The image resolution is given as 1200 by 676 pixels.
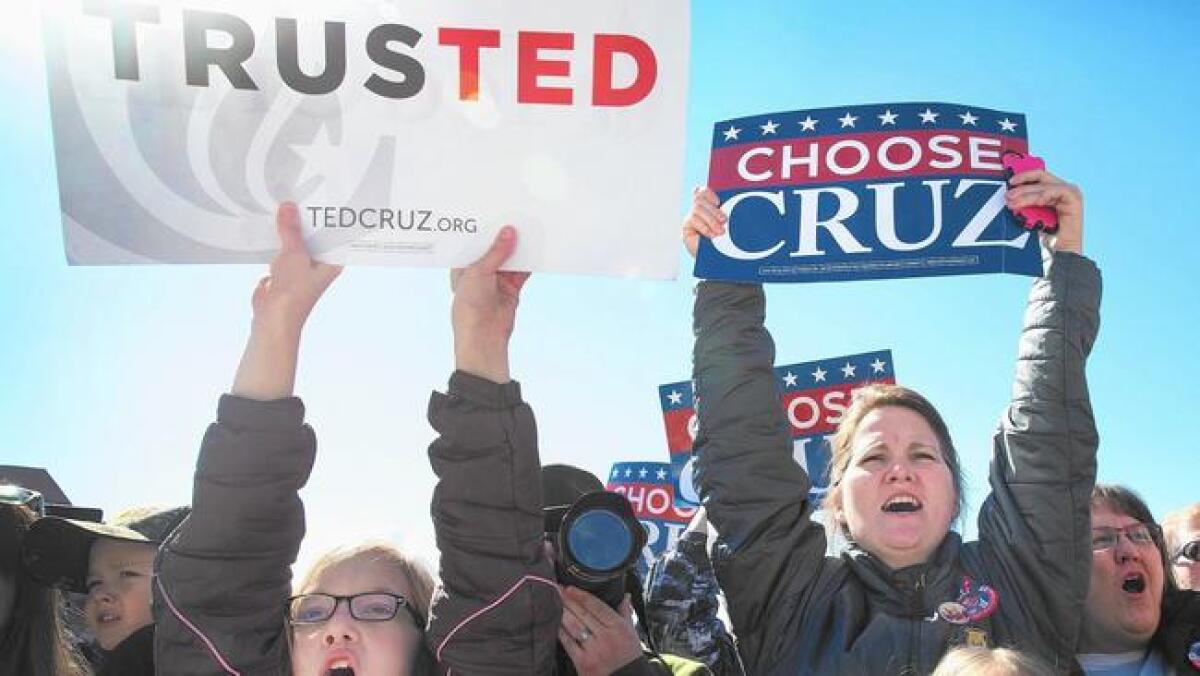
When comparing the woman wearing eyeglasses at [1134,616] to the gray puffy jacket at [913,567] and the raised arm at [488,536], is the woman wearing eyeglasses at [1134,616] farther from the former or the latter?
the raised arm at [488,536]

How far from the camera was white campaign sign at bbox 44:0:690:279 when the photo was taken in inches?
110

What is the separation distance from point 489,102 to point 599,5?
0.39 meters

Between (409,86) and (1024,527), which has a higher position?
(409,86)

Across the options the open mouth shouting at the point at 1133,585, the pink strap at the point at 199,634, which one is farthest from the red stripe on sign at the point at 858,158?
the pink strap at the point at 199,634

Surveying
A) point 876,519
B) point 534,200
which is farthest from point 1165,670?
point 534,200

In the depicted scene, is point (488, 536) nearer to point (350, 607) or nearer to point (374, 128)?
point (350, 607)

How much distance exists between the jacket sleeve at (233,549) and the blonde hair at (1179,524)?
11.5ft

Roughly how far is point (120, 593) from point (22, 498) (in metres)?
0.61

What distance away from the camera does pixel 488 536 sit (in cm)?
255

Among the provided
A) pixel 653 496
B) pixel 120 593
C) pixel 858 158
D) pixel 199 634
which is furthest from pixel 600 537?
A: pixel 653 496

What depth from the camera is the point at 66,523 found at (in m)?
Answer: 3.46

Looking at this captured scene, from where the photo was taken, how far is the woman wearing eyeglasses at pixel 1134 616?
3.56 m

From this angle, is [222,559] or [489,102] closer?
[222,559]

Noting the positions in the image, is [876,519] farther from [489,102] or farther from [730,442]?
[489,102]
